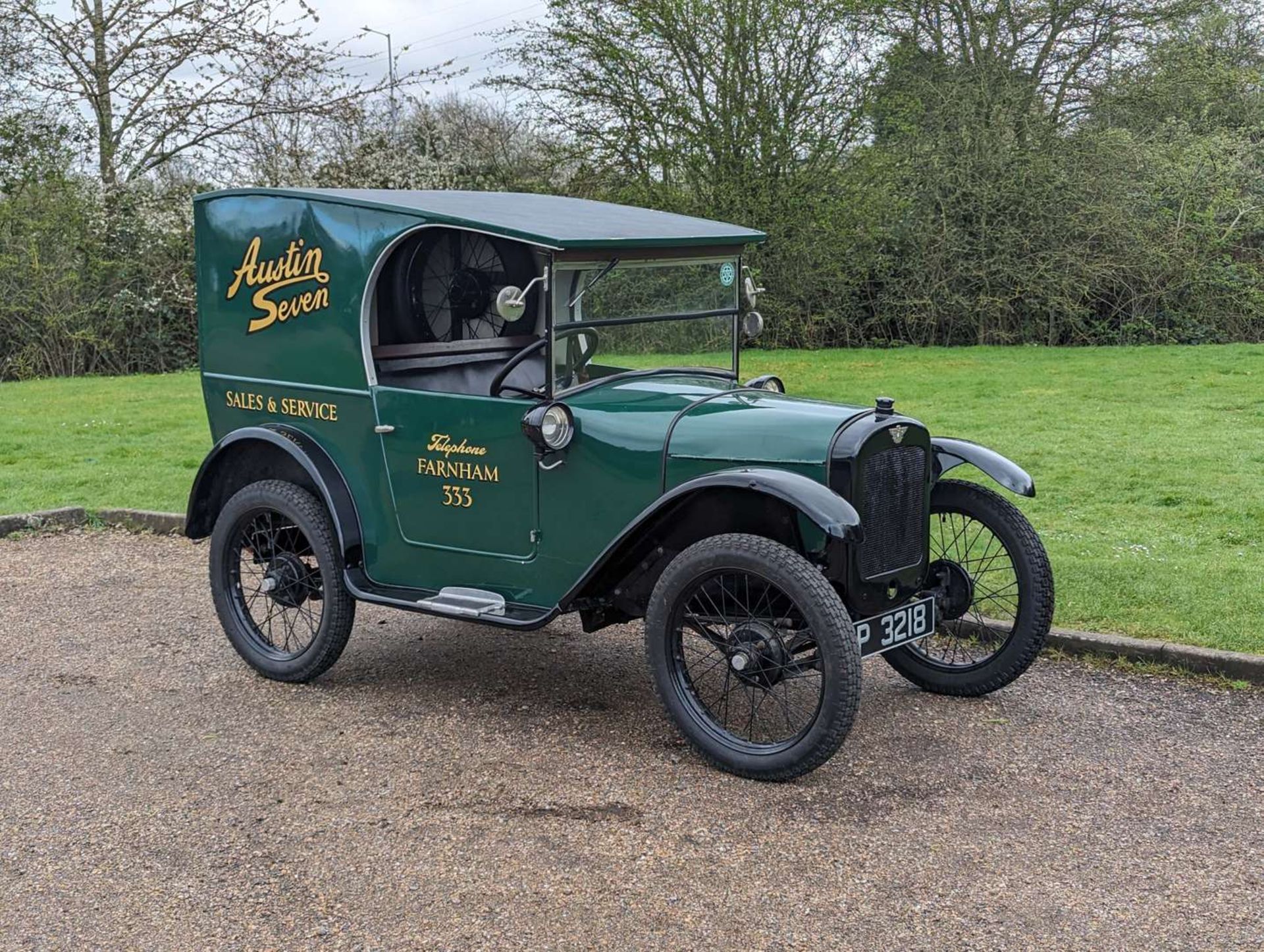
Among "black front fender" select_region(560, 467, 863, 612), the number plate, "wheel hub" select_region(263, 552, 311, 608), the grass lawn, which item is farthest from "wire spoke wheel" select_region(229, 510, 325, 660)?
the grass lawn

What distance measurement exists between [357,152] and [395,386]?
51.1ft

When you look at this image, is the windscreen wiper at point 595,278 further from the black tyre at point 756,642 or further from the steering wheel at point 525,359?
the black tyre at point 756,642

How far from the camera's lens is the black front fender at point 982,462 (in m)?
4.62

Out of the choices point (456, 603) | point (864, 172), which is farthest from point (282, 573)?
point (864, 172)

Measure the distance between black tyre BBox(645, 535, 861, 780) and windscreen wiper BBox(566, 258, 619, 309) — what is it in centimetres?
109

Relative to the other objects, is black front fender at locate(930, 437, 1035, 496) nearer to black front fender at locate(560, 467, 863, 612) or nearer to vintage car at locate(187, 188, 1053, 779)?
vintage car at locate(187, 188, 1053, 779)

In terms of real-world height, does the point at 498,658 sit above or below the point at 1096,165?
below

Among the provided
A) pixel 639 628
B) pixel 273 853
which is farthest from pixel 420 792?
pixel 639 628

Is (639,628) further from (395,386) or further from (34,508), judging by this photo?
(34,508)

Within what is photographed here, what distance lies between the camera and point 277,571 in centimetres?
519

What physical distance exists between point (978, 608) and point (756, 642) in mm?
1392

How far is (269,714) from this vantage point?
15.7 feet

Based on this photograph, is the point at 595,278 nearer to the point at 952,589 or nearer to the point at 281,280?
the point at 281,280

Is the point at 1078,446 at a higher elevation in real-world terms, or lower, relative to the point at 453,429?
lower
